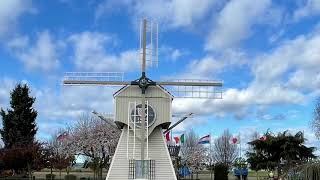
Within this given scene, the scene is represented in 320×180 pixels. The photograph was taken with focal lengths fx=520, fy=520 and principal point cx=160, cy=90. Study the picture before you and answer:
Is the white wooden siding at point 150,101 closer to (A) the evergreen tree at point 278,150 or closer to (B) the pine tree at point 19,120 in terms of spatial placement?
(A) the evergreen tree at point 278,150

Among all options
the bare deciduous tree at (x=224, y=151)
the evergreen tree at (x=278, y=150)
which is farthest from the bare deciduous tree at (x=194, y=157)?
the evergreen tree at (x=278, y=150)

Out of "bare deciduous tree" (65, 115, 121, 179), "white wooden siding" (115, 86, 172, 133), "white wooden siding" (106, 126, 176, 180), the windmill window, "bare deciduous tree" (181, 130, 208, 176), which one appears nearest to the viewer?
the windmill window

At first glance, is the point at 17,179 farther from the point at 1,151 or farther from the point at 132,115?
the point at 132,115

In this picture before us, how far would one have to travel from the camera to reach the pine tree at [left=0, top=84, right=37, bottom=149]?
200ft

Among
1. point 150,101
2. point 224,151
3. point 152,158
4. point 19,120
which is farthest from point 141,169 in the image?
point 224,151

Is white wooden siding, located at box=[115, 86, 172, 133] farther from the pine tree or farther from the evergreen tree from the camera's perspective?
the pine tree

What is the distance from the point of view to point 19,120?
6088 cm

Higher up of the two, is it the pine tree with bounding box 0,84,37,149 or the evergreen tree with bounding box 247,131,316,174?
the pine tree with bounding box 0,84,37,149

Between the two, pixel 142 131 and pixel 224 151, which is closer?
pixel 142 131

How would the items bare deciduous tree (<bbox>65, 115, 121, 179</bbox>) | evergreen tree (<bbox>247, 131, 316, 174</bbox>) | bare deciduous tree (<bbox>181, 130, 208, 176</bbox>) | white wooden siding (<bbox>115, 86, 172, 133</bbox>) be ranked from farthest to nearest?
bare deciduous tree (<bbox>181, 130, 208, 176</bbox>) < bare deciduous tree (<bbox>65, 115, 121, 179</bbox>) < evergreen tree (<bbox>247, 131, 316, 174</bbox>) < white wooden siding (<bbox>115, 86, 172, 133</bbox>)

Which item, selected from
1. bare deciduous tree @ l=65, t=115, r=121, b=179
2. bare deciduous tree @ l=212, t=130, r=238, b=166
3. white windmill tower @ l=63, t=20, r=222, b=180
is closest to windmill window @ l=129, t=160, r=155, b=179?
white windmill tower @ l=63, t=20, r=222, b=180

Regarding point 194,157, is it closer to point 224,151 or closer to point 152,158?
point 224,151

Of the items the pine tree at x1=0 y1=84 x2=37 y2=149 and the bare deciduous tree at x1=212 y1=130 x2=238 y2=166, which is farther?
the bare deciduous tree at x1=212 y1=130 x2=238 y2=166

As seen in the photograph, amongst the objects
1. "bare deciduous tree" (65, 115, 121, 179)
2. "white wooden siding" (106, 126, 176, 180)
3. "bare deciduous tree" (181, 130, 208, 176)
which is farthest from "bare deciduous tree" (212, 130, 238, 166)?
"white wooden siding" (106, 126, 176, 180)
